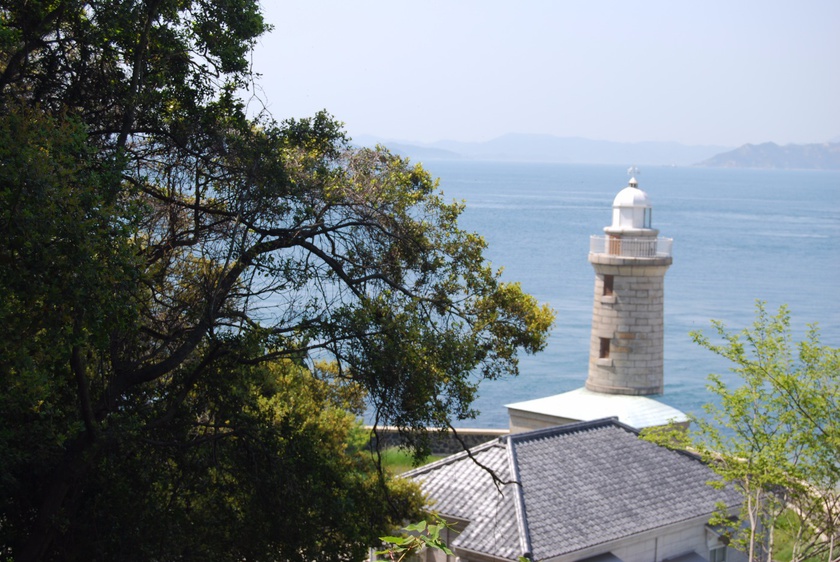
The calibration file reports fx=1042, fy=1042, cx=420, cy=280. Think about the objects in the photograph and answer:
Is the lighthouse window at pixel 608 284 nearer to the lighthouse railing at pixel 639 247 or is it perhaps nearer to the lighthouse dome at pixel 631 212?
the lighthouse railing at pixel 639 247

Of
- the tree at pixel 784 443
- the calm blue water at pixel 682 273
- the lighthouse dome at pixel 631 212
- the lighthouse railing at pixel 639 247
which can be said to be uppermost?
the lighthouse dome at pixel 631 212

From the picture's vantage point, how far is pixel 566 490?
18.7 metres

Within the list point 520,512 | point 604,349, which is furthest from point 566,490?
point 604,349

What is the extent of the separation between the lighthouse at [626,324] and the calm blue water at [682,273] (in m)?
14.2

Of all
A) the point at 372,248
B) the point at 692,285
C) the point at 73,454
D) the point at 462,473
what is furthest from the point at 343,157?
the point at 692,285

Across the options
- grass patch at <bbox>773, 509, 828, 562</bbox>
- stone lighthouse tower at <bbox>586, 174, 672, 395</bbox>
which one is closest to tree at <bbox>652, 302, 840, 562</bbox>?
grass patch at <bbox>773, 509, 828, 562</bbox>

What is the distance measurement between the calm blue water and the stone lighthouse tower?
1432 cm

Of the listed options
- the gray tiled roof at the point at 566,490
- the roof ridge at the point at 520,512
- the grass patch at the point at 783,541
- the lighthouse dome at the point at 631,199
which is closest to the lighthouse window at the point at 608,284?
the lighthouse dome at the point at 631,199

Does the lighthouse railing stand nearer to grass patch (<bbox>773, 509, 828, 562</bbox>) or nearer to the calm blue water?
grass patch (<bbox>773, 509, 828, 562</bbox>)

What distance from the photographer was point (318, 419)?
14383mm

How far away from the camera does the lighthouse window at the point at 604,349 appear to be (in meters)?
32.2

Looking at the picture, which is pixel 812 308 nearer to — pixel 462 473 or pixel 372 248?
pixel 462 473

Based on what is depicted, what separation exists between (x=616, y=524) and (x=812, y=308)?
216ft

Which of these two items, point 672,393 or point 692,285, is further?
point 692,285
